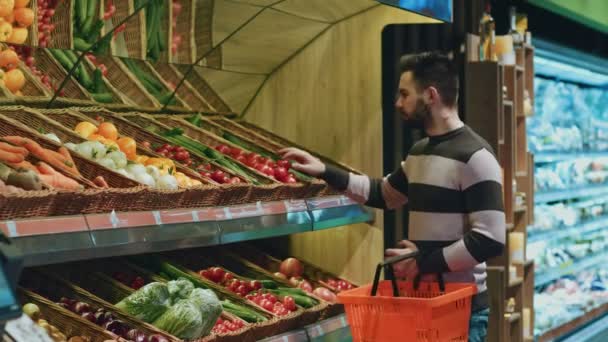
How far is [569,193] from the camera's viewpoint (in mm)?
8031

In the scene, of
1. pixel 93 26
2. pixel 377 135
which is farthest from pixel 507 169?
pixel 93 26

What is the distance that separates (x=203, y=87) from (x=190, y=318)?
71.4 inches

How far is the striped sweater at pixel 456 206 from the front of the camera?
11.3 ft

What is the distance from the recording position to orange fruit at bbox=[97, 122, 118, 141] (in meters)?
3.90

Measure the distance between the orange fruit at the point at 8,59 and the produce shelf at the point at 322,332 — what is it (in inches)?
58.7

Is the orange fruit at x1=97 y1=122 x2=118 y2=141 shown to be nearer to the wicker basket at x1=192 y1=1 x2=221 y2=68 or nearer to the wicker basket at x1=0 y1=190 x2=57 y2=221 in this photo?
the wicker basket at x1=192 y1=1 x2=221 y2=68

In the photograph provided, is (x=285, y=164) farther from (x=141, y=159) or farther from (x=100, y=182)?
(x=100, y=182)

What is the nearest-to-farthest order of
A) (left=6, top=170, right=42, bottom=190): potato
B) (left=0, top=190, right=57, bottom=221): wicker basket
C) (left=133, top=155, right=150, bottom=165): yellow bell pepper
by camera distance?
(left=0, top=190, right=57, bottom=221): wicker basket, (left=6, top=170, right=42, bottom=190): potato, (left=133, top=155, right=150, bottom=165): yellow bell pepper

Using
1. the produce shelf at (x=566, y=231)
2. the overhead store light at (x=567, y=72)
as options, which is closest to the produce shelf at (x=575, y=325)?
the produce shelf at (x=566, y=231)

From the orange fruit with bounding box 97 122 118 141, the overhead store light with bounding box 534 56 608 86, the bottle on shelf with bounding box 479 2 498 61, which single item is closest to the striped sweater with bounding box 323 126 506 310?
the orange fruit with bounding box 97 122 118 141

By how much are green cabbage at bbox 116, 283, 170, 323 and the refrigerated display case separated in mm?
4485

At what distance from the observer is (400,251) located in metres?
3.45

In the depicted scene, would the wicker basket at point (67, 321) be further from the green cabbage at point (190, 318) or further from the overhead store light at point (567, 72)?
the overhead store light at point (567, 72)

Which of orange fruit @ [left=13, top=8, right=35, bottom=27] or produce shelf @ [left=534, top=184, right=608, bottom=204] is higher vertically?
orange fruit @ [left=13, top=8, right=35, bottom=27]
